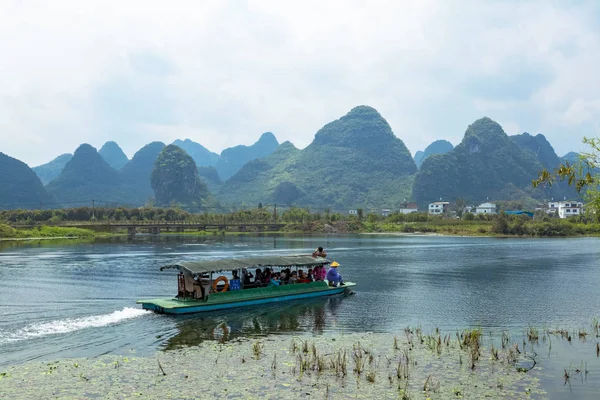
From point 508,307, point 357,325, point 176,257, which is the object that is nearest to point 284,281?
point 357,325

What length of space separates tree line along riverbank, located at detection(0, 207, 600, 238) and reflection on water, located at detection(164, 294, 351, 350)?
79.8m

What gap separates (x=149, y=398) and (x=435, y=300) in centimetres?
1964

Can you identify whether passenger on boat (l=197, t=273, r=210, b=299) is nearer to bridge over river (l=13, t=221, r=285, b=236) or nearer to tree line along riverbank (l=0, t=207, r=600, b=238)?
tree line along riverbank (l=0, t=207, r=600, b=238)

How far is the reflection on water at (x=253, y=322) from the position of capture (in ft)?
Answer: 64.8

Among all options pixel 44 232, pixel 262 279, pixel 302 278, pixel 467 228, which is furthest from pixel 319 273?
pixel 467 228

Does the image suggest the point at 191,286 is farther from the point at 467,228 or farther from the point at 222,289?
the point at 467,228

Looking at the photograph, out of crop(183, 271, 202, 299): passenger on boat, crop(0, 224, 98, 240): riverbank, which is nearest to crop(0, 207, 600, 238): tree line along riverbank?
crop(0, 224, 98, 240): riverbank

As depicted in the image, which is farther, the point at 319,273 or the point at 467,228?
the point at 467,228

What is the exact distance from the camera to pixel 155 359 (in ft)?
53.9

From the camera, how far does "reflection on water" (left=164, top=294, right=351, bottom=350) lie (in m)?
19.8

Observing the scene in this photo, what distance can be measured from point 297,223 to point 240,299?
358ft

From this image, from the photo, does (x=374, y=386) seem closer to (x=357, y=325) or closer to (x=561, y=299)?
(x=357, y=325)

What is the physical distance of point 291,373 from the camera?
1472 cm

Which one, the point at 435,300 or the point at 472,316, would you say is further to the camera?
the point at 435,300
